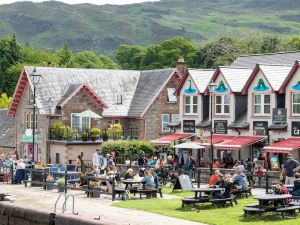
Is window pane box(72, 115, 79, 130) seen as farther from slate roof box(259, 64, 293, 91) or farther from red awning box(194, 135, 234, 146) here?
slate roof box(259, 64, 293, 91)

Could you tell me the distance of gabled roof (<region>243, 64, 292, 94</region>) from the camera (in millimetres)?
54919

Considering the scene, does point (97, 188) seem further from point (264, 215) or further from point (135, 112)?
point (135, 112)

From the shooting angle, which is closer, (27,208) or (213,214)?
(213,214)

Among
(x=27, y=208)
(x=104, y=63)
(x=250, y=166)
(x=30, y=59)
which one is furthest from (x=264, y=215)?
(x=104, y=63)

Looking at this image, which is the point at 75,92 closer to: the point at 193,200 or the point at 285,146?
the point at 285,146

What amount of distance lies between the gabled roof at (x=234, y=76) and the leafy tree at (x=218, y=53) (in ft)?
196

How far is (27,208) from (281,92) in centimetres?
2397

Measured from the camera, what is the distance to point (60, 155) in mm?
70938

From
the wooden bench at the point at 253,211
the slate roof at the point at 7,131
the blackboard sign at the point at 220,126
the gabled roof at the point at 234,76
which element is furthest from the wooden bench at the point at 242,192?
the slate roof at the point at 7,131

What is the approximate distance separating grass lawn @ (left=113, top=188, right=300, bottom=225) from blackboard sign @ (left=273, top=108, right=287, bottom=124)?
18.6 meters

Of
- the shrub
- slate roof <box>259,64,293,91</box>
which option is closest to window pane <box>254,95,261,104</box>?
slate roof <box>259,64,293,91</box>

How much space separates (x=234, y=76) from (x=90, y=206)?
25.9m

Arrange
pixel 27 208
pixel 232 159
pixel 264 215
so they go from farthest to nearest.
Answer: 1. pixel 232 159
2. pixel 27 208
3. pixel 264 215

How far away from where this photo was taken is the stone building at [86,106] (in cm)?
7206
